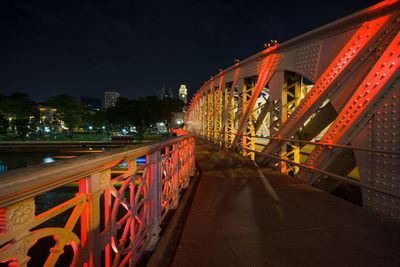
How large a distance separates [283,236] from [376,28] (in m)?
4.39

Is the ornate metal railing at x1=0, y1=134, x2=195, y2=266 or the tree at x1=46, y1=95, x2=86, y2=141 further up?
the tree at x1=46, y1=95, x2=86, y2=141

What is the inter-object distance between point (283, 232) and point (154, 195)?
1835mm

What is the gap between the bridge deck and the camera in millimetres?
2199

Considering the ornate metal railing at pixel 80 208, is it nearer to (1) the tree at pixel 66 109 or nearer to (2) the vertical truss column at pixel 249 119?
(2) the vertical truss column at pixel 249 119

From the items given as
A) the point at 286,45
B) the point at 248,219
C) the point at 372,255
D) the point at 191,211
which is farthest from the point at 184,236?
the point at 286,45

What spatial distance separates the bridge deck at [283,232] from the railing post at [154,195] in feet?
1.25

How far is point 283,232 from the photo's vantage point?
2703mm

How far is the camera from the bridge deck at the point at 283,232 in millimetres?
2199

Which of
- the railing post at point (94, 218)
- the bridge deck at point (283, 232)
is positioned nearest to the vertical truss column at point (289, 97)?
the bridge deck at point (283, 232)

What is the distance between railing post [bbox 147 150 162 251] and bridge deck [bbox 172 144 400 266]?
0.38 m

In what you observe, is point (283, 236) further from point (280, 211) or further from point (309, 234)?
point (280, 211)

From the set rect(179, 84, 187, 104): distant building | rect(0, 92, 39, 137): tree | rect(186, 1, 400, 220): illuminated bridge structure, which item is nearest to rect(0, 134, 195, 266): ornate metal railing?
rect(186, 1, 400, 220): illuminated bridge structure

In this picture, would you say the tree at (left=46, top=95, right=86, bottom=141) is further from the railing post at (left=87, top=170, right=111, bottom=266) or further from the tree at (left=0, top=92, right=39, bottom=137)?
the railing post at (left=87, top=170, right=111, bottom=266)

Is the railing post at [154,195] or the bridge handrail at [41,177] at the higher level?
the bridge handrail at [41,177]
